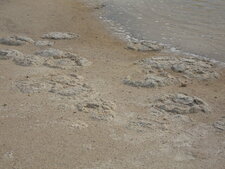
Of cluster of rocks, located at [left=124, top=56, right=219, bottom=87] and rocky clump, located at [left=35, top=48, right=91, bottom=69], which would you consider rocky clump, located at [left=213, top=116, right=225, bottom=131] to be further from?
rocky clump, located at [left=35, top=48, right=91, bottom=69]

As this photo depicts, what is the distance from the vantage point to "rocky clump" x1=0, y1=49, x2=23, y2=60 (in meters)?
7.12

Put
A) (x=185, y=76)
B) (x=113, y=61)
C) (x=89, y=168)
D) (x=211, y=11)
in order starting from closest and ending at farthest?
(x=89, y=168) < (x=185, y=76) < (x=113, y=61) < (x=211, y=11)

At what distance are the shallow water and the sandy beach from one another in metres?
0.77

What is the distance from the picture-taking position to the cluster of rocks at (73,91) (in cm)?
533

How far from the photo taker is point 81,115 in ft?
17.1

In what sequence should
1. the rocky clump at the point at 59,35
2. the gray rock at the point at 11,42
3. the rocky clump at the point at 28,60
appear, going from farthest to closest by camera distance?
the rocky clump at the point at 59,35 < the gray rock at the point at 11,42 < the rocky clump at the point at 28,60

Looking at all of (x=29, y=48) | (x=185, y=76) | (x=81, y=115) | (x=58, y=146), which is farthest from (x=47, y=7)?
(x=58, y=146)

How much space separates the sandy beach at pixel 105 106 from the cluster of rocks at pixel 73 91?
1 centimetres

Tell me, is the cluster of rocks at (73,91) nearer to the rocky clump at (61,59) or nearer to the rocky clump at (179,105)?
the rocky clump at (61,59)

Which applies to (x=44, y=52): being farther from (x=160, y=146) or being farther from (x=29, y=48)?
(x=160, y=146)

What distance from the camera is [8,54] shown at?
23.6 feet

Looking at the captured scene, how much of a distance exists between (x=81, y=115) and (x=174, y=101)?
1.44 metres

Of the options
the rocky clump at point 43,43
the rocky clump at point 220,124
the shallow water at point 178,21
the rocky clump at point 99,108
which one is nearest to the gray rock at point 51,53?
the rocky clump at point 43,43

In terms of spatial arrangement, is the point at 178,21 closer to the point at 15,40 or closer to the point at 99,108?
the point at 15,40
